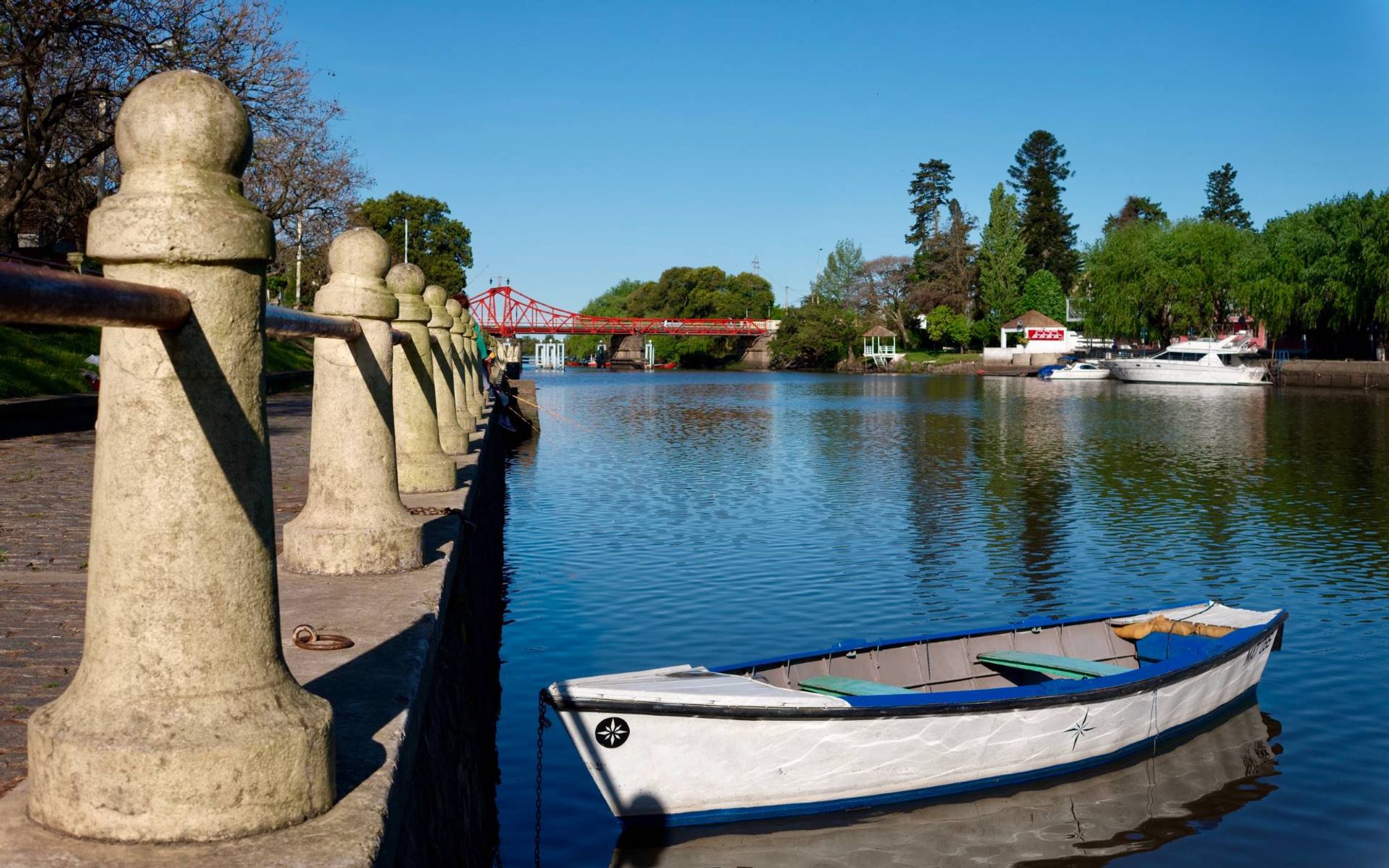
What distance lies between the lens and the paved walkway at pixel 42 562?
15.7ft

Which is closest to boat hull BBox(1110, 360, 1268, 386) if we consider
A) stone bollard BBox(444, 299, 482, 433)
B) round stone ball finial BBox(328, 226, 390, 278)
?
stone bollard BBox(444, 299, 482, 433)

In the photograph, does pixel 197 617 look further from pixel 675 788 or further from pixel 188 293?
pixel 675 788

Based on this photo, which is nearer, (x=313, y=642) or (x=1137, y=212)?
(x=313, y=642)

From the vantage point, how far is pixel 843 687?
8539mm

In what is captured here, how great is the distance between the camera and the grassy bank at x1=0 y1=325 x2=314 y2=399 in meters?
19.8

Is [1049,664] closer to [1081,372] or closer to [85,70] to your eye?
[85,70]

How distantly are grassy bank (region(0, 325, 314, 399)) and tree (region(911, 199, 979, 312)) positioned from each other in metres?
98.3

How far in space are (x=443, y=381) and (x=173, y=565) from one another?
36.9ft

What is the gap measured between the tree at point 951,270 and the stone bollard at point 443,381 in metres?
108

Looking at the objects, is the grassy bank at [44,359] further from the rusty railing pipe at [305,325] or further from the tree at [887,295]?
the tree at [887,295]

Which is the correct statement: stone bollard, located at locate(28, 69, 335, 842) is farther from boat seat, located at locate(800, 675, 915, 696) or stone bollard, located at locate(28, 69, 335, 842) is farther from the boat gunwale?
boat seat, located at locate(800, 675, 915, 696)

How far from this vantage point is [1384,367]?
62031mm

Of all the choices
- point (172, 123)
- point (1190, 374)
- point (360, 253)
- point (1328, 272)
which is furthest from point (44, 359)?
point (1190, 374)

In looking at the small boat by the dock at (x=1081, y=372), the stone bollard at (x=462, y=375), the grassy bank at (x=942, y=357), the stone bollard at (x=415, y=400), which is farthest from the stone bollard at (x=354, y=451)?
the grassy bank at (x=942, y=357)
